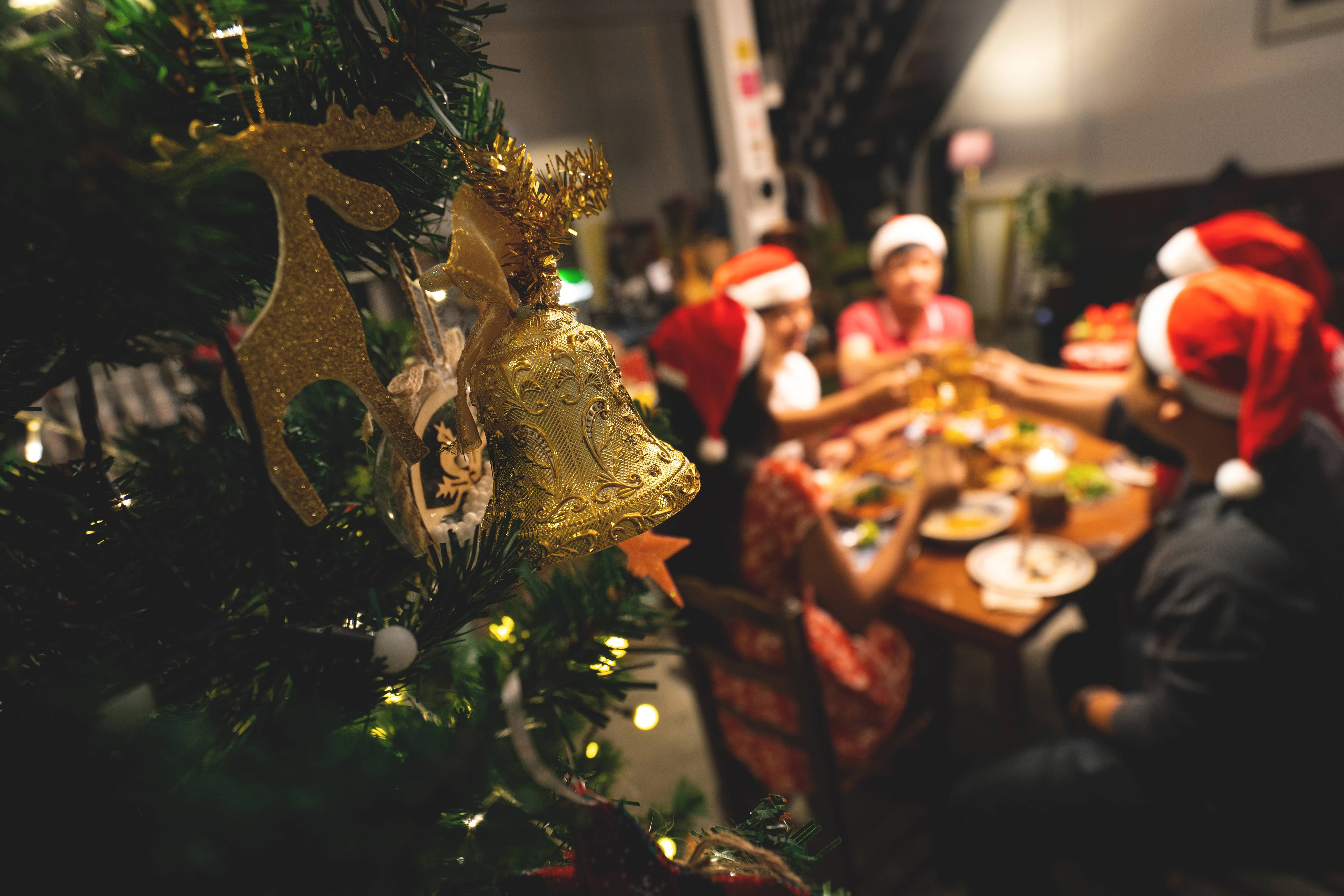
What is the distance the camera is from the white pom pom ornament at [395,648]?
0.38 meters

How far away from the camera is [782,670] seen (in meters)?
1.65

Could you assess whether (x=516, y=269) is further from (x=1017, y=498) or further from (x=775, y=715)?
(x=1017, y=498)

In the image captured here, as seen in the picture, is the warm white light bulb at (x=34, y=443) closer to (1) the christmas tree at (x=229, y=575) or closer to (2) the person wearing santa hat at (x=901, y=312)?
(1) the christmas tree at (x=229, y=575)

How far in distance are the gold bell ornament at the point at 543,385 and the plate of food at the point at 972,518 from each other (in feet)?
5.30

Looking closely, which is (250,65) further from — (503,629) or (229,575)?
(503,629)

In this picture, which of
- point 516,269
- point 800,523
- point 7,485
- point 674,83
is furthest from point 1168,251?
point 674,83

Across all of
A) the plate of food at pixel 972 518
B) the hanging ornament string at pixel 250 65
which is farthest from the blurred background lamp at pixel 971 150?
the hanging ornament string at pixel 250 65

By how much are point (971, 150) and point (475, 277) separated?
8275 mm

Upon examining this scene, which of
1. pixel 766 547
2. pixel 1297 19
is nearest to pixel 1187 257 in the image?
pixel 766 547

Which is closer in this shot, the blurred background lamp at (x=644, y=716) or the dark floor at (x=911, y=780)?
the blurred background lamp at (x=644, y=716)

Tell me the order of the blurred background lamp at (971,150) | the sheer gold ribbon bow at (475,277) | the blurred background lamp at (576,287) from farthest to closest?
the blurred background lamp at (971,150) → the blurred background lamp at (576,287) → the sheer gold ribbon bow at (475,277)

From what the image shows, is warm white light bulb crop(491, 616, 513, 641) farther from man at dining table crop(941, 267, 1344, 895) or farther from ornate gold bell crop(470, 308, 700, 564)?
man at dining table crop(941, 267, 1344, 895)

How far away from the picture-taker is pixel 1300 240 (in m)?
1.67

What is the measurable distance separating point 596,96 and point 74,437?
8239mm
